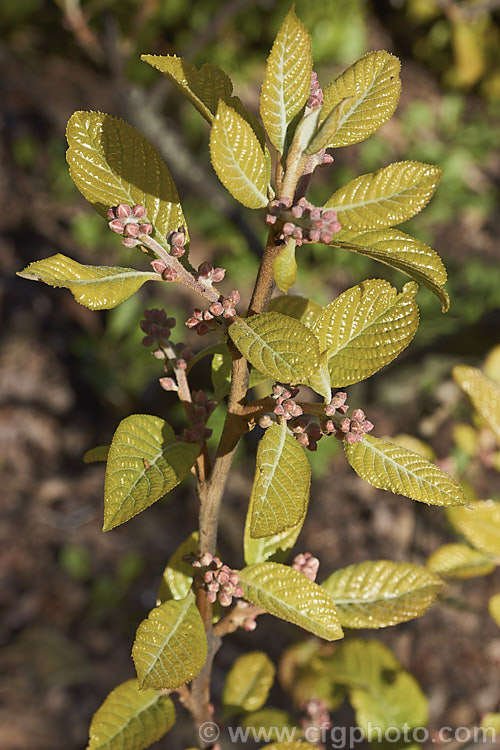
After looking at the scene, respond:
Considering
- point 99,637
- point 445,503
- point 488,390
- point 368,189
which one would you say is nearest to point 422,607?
point 445,503

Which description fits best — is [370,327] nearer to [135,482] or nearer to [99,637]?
[135,482]

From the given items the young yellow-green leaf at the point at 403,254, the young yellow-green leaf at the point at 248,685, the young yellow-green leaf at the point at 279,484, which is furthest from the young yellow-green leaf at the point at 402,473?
the young yellow-green leaf at the point at 248,685

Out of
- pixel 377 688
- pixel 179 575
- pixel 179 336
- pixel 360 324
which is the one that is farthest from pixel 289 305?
pixel 179 336

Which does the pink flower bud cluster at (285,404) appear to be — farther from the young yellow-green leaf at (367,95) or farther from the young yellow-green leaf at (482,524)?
the young yellow-green leaf at (482,524)

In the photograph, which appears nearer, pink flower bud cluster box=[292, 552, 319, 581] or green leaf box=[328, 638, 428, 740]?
pink flower bud cluster box=[292, 552, 319, 581]

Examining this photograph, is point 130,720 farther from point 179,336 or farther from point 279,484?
point 179,336

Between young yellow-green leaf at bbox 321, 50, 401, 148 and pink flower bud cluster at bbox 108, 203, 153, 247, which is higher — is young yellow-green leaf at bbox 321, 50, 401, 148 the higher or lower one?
the higher one

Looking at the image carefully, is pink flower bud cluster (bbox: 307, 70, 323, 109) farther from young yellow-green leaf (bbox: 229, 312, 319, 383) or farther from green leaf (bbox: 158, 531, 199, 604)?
green leaf (bbox: 158, 531, 199, 604)

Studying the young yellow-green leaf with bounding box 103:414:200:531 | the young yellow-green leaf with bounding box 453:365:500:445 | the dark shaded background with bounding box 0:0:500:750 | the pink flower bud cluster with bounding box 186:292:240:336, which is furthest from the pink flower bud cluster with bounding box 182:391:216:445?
the dark shaded background with bounding box 0:0:500:750
